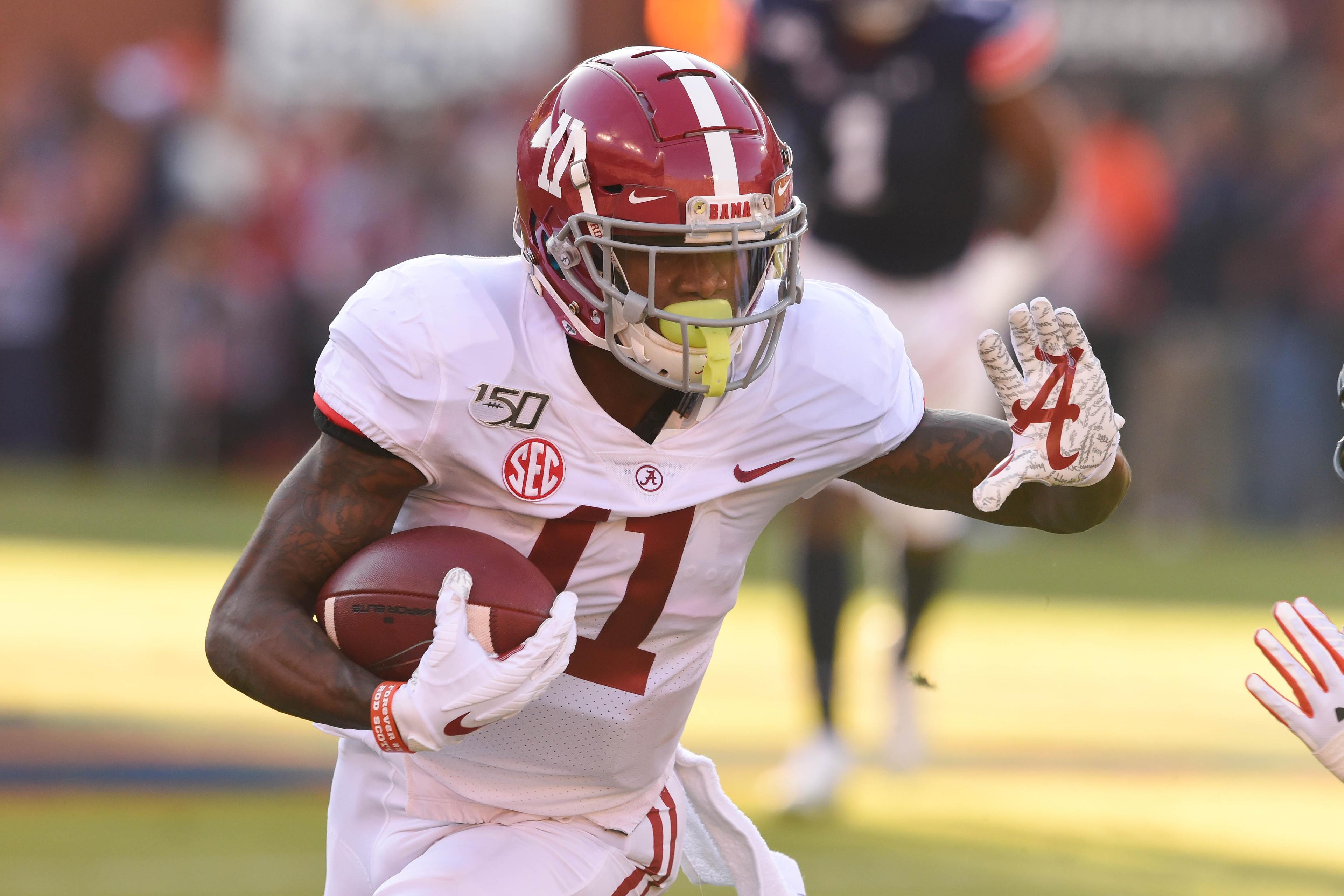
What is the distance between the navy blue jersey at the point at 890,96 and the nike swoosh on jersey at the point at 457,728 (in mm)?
3423

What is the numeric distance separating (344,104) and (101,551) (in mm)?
4737

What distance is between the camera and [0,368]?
10883 millimetres

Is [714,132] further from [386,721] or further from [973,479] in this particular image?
[386,721]

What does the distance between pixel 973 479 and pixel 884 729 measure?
10.1 feet

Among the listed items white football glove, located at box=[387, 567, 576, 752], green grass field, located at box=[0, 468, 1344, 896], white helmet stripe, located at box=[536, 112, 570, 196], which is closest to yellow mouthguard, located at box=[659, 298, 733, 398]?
white helmet stripe, located at box=[536, 112, 570, 196]

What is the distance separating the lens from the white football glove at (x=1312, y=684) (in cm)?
279

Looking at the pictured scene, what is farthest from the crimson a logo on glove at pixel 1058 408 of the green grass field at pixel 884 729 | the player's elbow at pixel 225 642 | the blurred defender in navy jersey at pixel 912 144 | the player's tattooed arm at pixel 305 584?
the blurred defender in navy jersey at pixel 912 144

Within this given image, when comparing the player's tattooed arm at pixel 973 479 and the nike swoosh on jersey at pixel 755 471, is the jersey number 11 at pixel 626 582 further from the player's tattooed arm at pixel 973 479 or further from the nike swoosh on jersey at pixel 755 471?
the player's tattooed arm at pixel 973 479

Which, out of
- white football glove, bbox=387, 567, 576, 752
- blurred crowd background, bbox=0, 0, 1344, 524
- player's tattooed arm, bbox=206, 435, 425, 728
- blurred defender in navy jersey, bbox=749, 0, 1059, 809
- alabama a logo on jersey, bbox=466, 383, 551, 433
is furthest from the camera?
blurred crowd background, bbox=0, 0, 1344, 524

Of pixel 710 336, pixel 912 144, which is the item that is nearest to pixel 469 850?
pixel 710 336

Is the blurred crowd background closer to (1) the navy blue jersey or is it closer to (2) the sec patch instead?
(1) the navy blue jersey

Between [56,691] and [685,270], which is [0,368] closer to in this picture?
[56,691]

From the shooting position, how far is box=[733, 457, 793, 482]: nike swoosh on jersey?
2.85m
